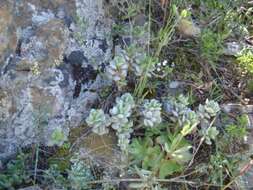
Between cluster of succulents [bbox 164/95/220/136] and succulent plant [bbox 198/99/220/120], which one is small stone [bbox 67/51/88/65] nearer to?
cluster of succulents [bbox 164/95/220/136]

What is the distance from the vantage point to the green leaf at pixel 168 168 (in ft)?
6.03

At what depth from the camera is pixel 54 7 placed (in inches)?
79.9

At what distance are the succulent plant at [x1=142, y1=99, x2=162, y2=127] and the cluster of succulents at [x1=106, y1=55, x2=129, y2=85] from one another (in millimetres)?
145

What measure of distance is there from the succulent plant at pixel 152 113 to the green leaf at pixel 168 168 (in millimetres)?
149

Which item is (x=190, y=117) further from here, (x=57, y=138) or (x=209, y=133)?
(x=57, y=138)

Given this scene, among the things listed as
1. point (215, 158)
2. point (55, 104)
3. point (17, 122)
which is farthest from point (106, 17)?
point (215, 158)

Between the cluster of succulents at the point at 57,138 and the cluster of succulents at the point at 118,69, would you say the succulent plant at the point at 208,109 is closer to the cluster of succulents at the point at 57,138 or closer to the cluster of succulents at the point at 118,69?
the cluster of succulents at the point at 118,69

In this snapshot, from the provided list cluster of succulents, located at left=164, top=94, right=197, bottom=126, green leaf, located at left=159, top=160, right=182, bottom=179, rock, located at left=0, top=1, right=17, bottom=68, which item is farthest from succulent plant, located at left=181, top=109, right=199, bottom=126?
rock, located at left=0, top=1, right=17, bottom=68

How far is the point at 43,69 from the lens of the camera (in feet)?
6.31

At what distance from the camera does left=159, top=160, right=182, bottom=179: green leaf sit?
1837mm

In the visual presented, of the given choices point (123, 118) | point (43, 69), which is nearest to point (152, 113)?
point (123, 118)

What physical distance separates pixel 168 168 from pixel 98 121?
0.31 metres

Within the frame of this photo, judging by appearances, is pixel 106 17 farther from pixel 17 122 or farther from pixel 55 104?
pixel 17 122

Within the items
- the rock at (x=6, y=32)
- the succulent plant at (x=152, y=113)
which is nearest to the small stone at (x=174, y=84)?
the succulent plant at (x=152, y=113)
